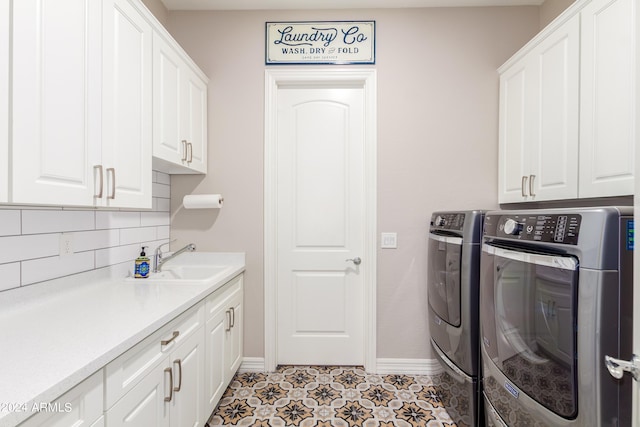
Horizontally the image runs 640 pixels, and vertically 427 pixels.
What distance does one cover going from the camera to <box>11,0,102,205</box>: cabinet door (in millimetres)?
975

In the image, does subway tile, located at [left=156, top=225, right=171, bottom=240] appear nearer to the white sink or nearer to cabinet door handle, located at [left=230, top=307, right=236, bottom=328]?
the white sink

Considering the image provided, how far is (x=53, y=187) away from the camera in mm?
1088

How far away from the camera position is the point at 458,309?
1765 millimetres

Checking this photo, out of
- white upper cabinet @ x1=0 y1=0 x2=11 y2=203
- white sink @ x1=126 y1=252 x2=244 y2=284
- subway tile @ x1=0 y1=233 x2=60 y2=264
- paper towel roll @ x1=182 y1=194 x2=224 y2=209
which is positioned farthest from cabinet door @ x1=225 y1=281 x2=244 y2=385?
white upper cabinet @ x1=0 y1=0 x2=11 y2=203

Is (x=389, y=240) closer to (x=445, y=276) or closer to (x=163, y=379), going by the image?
(x=445, y=276)

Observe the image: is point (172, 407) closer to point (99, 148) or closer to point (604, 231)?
point (99, 148)

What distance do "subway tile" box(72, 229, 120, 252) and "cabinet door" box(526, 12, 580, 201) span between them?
8.44 feet

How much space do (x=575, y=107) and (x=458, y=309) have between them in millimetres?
1244

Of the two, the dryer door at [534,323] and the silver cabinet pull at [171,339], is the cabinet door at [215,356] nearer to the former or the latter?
the silver cabinet pull at [171,339]

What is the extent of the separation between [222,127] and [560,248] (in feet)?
7.42

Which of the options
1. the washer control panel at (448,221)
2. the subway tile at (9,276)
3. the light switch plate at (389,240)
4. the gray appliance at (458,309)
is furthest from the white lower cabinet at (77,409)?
the light switch plate at (389,240)

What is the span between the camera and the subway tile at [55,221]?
4.36 ft

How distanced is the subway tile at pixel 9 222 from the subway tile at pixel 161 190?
0.96m

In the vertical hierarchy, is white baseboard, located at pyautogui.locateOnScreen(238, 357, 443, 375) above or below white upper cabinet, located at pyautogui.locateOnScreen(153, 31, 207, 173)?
below
